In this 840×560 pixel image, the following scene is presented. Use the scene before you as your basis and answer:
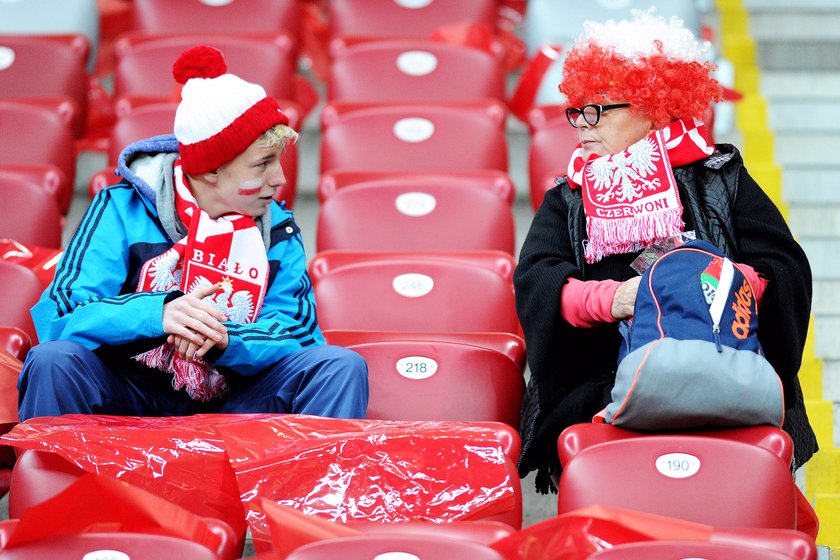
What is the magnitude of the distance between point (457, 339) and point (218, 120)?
665mm

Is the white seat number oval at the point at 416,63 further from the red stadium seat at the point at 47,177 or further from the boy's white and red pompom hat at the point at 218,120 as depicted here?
the boy's white and red pompom hat at the point at 218,120

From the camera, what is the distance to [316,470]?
209 cm

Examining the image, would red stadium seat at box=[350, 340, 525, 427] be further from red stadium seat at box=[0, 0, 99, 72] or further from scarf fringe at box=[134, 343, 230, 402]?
red stadium seat at box=[0, 0, 99, 72]

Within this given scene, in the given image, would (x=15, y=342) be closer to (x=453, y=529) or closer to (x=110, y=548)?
(x=110, y=548)

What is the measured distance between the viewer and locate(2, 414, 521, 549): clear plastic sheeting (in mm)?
2068

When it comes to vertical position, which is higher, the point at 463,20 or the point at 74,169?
the point at 463,20

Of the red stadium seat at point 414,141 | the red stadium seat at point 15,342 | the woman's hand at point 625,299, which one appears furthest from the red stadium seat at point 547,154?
the red stadium seat at point 15,342

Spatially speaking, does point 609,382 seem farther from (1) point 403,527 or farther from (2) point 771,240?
(1) point 403,527

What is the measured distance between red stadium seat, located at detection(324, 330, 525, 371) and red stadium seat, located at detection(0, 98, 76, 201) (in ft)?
4.08

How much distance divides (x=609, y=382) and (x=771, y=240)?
0.39 meters

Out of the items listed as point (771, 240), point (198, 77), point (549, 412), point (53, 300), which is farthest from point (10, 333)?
point (771, 240)

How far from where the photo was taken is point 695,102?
259 cm

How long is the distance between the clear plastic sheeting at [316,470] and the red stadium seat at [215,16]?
268 cm

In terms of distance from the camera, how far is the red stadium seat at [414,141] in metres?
3.65
